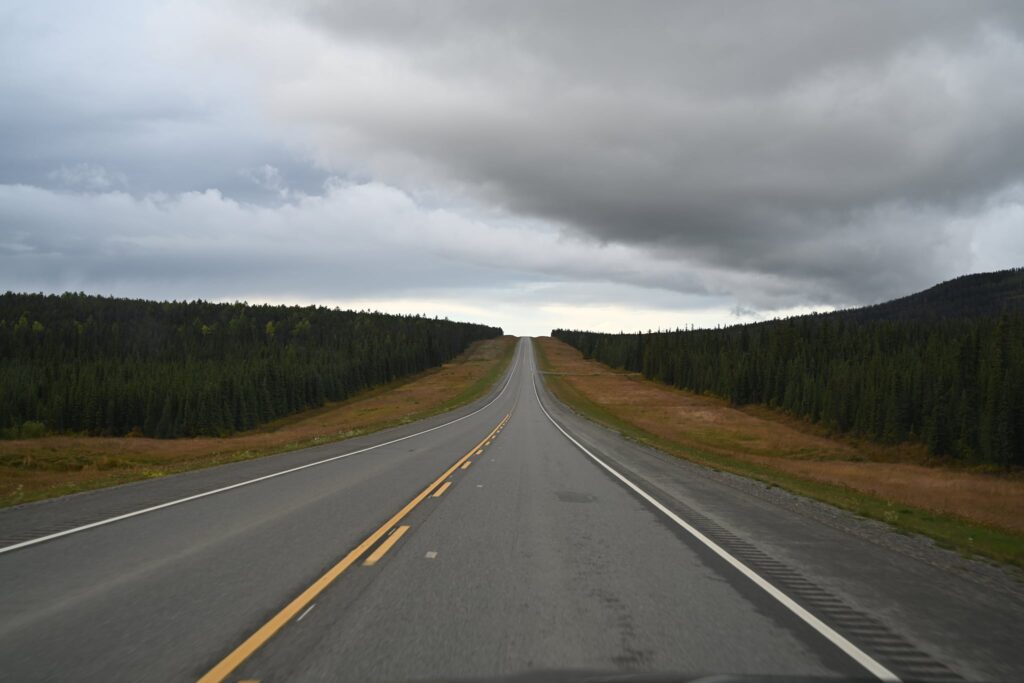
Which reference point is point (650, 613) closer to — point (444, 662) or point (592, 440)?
point (444, 662)

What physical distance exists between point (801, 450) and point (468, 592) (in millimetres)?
53270

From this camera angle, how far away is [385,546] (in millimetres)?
7695

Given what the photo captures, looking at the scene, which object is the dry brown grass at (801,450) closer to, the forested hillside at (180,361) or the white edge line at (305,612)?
the white edge line at (305,612)

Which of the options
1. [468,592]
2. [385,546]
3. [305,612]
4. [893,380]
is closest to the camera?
[305,612]

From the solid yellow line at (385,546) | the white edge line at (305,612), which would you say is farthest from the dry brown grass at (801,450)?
the white edge line at (305,612)

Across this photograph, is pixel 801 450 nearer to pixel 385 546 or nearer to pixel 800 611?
pixel 800 611

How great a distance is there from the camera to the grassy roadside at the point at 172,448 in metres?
18.4

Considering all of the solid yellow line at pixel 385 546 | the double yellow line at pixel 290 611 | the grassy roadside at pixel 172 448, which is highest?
the double yellow line at pixel 290 611

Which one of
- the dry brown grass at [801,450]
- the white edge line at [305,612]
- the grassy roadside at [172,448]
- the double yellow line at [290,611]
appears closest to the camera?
the double yellow line at [290,611]

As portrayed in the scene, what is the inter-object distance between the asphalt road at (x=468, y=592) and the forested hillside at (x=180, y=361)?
234ft

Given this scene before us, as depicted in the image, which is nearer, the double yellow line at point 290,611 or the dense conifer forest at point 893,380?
the double yellow line at point 290,611

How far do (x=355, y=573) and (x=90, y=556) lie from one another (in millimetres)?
3262

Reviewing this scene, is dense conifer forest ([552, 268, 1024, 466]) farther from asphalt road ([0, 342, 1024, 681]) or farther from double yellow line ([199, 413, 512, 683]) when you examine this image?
double yellow line ([199, 413, 512, 683])

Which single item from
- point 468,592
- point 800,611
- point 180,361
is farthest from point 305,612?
point 180,361
